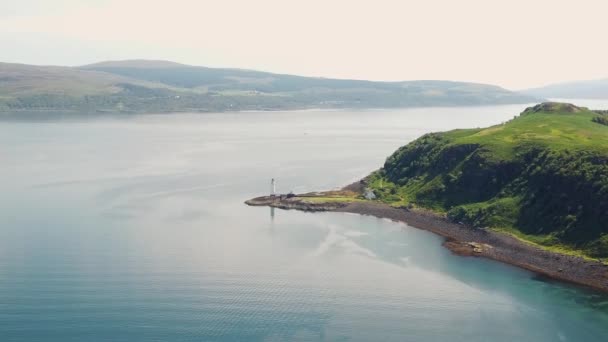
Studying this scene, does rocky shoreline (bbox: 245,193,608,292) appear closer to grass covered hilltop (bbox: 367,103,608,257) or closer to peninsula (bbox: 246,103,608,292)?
peninsula (bbox: 246,103,608,292)

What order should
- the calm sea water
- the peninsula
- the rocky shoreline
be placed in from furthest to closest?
1. the peninsula
2. the rocky shoreline
3. the calm sea water

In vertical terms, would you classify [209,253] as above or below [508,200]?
below

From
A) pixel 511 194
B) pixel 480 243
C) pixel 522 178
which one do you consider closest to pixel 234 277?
pixel 480 243

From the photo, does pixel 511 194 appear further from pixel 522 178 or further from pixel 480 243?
pixel 480 243

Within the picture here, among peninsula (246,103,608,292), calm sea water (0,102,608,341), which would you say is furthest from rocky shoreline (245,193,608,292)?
calm sea water (0,102,608,341)

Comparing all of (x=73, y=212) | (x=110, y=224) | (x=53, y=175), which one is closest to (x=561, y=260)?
(x=110, y=224)

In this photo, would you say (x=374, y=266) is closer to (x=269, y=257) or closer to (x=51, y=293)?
(x=269, y=257)
